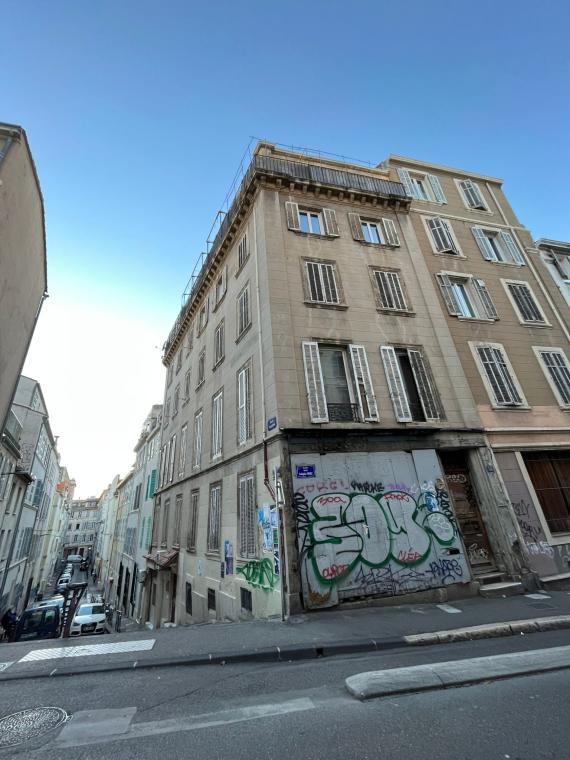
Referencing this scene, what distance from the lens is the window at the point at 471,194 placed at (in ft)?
53.5

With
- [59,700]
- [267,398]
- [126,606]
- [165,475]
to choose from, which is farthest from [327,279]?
[126,606]

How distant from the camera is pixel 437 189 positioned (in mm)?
16047

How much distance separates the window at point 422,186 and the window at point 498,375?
25.6 ft

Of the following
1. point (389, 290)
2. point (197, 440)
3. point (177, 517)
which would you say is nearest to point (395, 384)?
point (389, 290)

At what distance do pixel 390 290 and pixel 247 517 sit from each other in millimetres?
8811

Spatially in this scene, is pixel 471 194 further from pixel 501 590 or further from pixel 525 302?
pixel 501 590

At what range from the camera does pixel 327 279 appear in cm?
1171

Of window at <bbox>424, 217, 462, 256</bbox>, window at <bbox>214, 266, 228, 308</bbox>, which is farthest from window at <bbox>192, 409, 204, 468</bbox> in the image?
window at <bbox>424, 217, 462, 256</bbox>

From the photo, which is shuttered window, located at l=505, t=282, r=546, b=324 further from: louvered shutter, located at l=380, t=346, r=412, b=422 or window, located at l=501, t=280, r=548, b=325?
louvered shutter, located at l=380, t=346, r=412, b=422

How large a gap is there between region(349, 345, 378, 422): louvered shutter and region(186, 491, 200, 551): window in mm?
7702

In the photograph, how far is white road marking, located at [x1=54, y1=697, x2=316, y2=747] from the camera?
3.00 m

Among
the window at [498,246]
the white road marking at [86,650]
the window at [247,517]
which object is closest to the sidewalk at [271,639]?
the white road marking at [86,650]

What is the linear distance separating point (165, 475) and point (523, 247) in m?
20.5

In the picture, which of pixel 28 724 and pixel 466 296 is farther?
pixel 466 296
